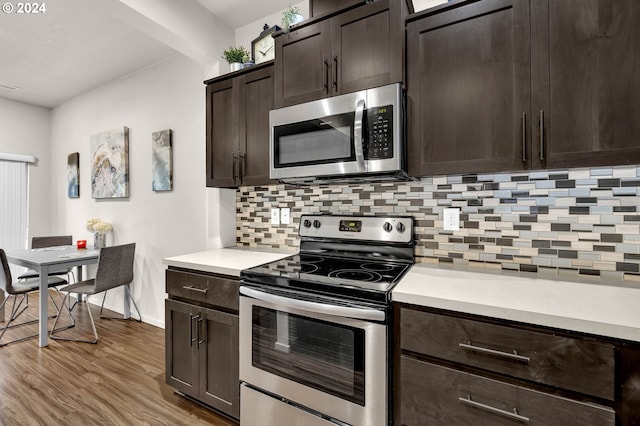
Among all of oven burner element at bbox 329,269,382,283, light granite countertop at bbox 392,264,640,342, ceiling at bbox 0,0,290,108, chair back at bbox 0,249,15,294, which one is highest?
ceiling at bbox 0,0,290,108

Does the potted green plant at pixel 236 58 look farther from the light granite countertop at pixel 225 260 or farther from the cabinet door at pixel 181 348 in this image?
the cabinet door at pixel 181 348

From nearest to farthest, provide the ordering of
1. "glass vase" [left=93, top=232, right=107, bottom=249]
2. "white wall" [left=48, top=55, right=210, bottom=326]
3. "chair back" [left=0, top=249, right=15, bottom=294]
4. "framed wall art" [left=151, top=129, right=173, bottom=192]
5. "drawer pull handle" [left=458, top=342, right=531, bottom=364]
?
"drawer pull handle" [left=458, top=342, right=531, bottom=364] < "chair back" [left=0, top=249, right=15, bottom=294] < "white wall" [left=48, top=55, right=210, bottom=326] < "framed wall art" [left=151, top=129, right=173, bottom=192] < "glass vase" [left=93, top=232, right=107, bottom=249]

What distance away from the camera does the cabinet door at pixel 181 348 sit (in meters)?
1.86

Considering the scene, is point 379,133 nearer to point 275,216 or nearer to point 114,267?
point 275,216

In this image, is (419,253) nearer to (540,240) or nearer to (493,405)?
(540,240)

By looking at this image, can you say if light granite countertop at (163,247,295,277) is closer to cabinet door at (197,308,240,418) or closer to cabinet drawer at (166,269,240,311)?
cabinet drawer at (166,269,240,311)

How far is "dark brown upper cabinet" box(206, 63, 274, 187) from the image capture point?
2.06 metres

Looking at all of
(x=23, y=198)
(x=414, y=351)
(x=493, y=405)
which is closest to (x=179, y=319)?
(x=414, y=351)

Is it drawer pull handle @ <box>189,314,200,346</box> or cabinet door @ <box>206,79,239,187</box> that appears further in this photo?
cabinet door @ <box>206,79,239,187</box>

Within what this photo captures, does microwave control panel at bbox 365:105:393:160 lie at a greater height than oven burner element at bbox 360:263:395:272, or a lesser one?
greater

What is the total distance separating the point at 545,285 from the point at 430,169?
2.32ft

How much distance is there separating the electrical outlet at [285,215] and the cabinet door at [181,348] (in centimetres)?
88

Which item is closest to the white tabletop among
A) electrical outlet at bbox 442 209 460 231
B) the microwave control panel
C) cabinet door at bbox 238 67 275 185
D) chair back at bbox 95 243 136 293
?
chair back at bbox 95 243 136 293

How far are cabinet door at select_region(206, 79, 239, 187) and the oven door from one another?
1.00 meters
